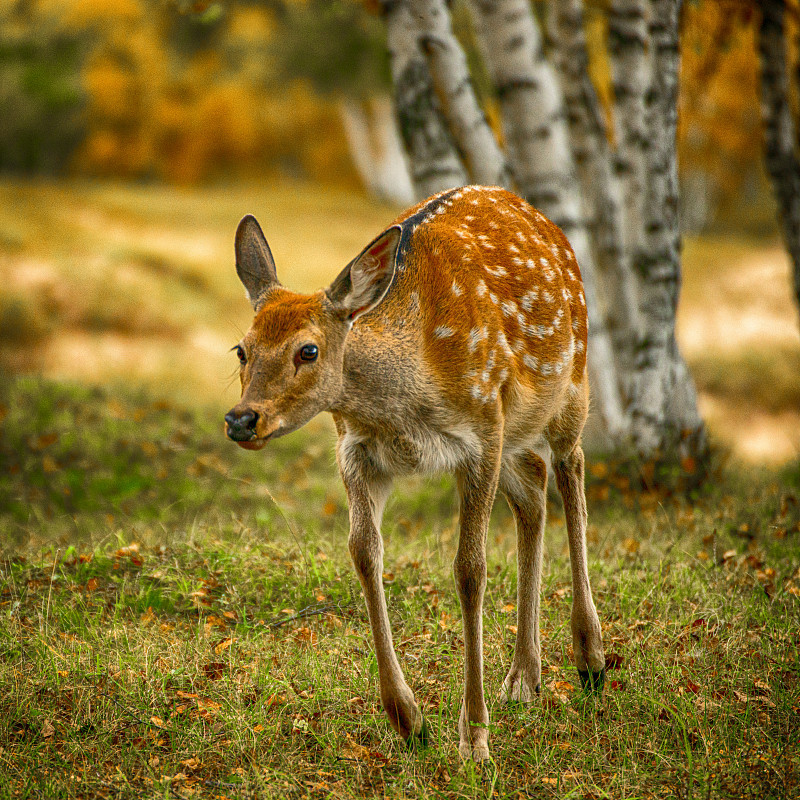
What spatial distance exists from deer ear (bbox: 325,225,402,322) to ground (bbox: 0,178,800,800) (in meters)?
0.50

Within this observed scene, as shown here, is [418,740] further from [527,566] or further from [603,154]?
[603,154]

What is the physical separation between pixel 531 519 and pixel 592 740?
1013 millimetres

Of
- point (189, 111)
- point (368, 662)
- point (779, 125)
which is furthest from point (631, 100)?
point (189, 111)

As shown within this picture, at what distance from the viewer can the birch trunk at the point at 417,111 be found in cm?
641

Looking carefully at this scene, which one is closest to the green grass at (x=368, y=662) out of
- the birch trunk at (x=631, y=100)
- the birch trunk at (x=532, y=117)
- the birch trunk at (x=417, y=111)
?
the birch trunk at (x=532, y=117)

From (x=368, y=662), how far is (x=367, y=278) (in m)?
1.79

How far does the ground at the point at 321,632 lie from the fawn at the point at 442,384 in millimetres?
270

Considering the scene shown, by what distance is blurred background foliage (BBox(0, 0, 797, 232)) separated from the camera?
2538cm

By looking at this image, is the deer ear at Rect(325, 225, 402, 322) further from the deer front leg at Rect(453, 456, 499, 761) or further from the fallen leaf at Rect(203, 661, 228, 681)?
the fallen leaf at Rect(203, 661, 228, 681)

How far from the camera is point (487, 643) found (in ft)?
14.6

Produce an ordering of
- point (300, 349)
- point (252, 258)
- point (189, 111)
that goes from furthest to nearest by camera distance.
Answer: point (189, 111)
point (252, 258)
point (300, 349)

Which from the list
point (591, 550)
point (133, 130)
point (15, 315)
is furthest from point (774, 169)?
point (133, 130)

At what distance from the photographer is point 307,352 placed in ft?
11.0

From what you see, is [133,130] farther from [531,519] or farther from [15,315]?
[531,519]
